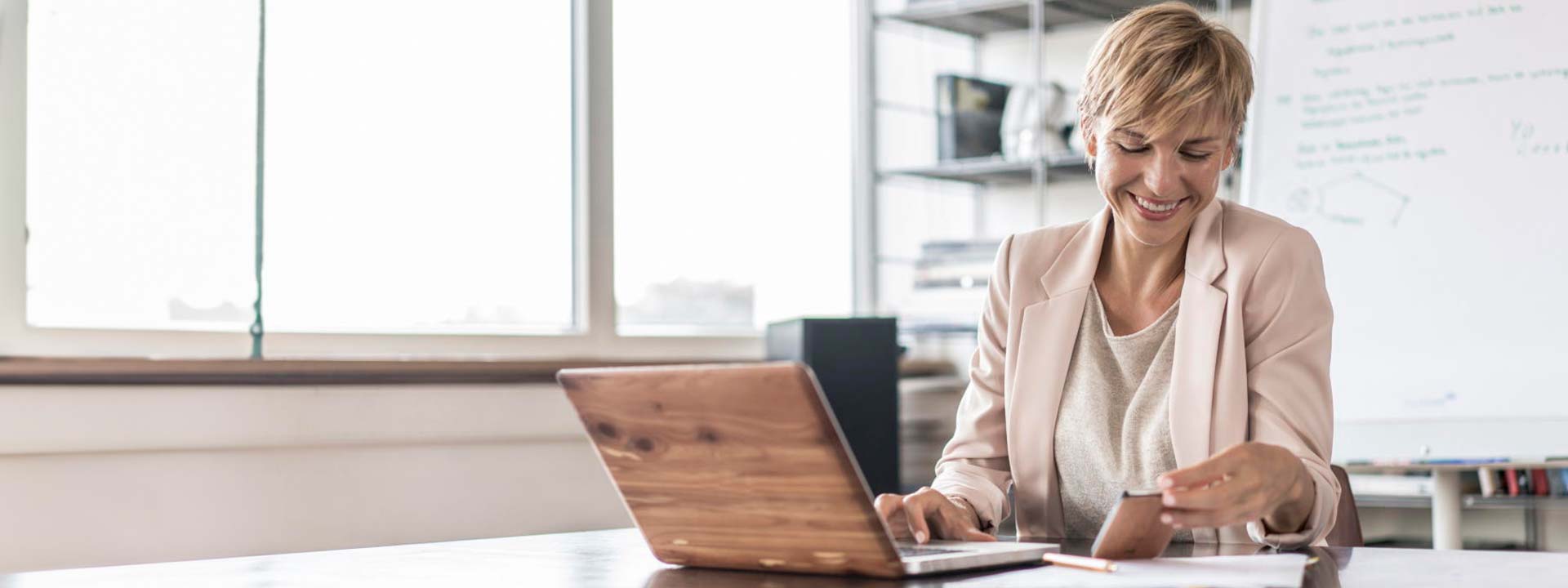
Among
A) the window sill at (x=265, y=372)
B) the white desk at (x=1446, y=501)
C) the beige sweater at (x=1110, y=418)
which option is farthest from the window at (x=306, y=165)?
the white desk at (x=1446, y=501)

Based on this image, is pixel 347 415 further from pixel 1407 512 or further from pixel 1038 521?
pixel 1407 512

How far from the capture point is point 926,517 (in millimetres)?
1425

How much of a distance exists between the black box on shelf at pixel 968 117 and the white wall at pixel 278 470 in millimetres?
1199

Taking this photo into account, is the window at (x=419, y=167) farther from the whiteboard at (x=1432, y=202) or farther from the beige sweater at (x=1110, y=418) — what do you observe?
the beige sweater at (x=1110, y=418)

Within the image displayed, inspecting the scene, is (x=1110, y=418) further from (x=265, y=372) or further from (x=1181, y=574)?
(x=265, y=372)

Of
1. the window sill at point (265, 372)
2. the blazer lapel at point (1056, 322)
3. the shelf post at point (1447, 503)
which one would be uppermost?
the blazer lapel at point (1056, 322)

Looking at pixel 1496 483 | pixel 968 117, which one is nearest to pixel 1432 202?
pixel 1496 483

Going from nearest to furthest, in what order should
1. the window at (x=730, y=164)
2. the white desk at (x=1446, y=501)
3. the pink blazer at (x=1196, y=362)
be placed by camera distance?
the pink blazer at (x=1196, y=362)
the white desk at (x=1446, y=501)
the window at (x=730, y=164)

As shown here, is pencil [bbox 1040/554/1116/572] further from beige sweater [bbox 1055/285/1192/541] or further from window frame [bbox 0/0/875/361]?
window frame [bbox 0/0/875/361]

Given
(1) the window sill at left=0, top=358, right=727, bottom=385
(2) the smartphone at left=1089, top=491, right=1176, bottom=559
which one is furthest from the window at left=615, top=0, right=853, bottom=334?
(2) the smartphone at left=1089, top=491, right=1176, bottom=559

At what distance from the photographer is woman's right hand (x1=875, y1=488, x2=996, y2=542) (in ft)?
4.55

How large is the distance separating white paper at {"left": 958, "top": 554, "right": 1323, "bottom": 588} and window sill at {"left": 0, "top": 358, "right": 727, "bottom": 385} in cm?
172

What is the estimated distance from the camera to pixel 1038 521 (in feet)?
5.45

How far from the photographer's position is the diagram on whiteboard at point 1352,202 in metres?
2.76
